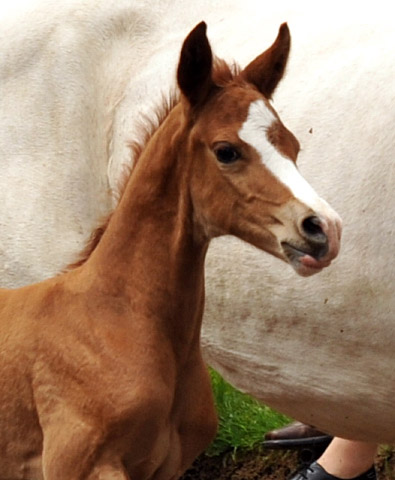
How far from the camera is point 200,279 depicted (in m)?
3.24

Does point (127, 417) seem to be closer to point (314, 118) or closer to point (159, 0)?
point (314, 118)

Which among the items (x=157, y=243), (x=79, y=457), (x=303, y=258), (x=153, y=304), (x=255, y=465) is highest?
(x=303, y=258)

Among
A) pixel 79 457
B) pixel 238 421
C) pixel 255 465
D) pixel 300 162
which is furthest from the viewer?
pixel 238 421

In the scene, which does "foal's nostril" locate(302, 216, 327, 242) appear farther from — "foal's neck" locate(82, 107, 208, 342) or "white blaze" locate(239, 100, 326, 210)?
"foal's neck" locate(82, 107, 208, 342)

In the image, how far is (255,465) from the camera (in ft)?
15.2

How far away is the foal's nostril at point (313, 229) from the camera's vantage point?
2806mm

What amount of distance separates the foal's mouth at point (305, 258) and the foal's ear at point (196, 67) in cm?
37

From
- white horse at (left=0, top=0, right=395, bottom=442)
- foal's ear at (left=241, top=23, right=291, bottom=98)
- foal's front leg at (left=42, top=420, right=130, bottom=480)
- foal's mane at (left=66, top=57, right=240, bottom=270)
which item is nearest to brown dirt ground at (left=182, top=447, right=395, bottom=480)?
white horse at (left=0, top=0, right=395, bottom=442)

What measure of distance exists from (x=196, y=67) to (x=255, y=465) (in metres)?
1.94

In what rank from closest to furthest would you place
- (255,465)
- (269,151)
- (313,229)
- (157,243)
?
(313,229) < (269,151) < (157,243) < (255,465)

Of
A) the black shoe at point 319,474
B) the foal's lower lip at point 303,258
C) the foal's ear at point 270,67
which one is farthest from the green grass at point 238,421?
the foal's lower lip at point 303,258

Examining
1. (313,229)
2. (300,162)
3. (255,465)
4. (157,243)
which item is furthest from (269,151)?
(255,465)

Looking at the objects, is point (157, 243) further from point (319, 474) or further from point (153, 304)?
point (319, 474)

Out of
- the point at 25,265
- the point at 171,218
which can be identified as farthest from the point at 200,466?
the point at 171,218
